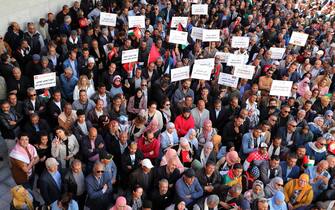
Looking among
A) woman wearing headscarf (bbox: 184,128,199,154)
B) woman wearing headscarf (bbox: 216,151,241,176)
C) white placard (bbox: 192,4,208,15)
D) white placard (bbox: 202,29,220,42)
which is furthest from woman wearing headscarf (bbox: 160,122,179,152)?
white placard (bbox: 192,4,208,15)

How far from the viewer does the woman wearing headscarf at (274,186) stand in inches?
244

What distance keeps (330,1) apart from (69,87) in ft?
49.9

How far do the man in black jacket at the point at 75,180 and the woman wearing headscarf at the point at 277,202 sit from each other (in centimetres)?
304

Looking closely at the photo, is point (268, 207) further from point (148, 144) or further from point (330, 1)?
point (330, 1)

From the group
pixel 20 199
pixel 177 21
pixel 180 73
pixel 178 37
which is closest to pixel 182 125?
pixel 180 73

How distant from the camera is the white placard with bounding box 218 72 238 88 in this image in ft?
29.4

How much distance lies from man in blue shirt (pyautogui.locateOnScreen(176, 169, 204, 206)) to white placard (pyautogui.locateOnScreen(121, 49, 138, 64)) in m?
3.94

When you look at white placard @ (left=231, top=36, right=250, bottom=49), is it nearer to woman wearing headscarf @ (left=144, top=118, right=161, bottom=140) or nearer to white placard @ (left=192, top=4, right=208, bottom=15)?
white placard @ (left=192, top=4, right=208, bottom=15)

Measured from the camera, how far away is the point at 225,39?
11953 mm

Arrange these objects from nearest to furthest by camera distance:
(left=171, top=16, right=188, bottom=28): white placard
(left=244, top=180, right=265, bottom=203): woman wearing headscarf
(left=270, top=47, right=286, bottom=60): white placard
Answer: (left=244, top=180, right=265, bottom=203): woman wearing headscarf
(left=270, top=47, right=286, bottom=60): white placard
(left=171, top=16, right=188, bottom=28): white placard

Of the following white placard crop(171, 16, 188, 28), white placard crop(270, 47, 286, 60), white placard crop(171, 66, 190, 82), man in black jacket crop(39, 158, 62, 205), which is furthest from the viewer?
white placard crop(171, 16, 188, 28)

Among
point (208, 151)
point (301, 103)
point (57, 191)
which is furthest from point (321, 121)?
point (57, 191)

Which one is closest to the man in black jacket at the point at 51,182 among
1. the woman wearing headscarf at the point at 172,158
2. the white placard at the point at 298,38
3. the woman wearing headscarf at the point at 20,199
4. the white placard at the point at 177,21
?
the woman wearing headscarf at the point at 20,199

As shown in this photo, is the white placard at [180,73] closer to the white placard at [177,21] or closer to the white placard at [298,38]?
the white placard at [177,21]
